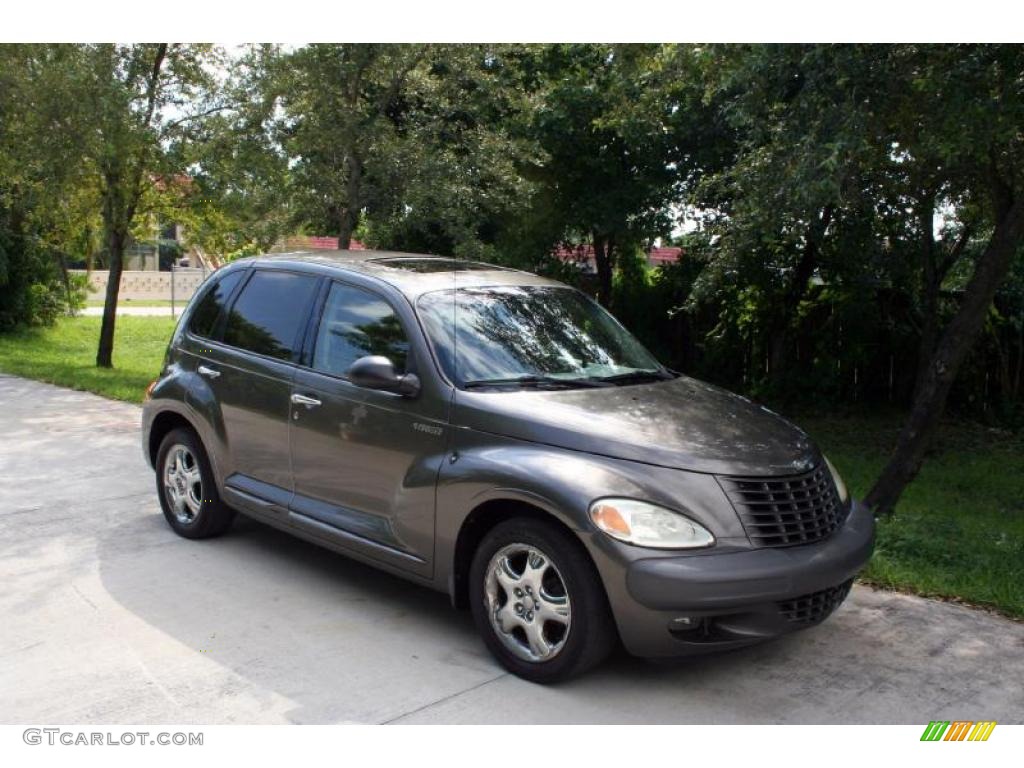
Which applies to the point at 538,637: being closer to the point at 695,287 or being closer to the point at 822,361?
the point at 695,287

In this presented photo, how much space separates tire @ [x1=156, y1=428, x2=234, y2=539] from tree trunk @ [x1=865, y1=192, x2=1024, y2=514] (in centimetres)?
470

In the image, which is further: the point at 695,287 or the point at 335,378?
the point at 695,287

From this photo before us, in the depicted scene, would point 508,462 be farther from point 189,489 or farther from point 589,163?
point 589,163

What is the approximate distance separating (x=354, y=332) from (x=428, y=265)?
2.32ft

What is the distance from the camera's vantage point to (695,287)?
8.26 meters

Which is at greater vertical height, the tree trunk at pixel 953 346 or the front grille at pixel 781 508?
the tree trunk at pixel 953 346

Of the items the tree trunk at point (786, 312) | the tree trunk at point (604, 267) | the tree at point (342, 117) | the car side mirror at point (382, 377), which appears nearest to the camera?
the car side mirror at point (382, 377)

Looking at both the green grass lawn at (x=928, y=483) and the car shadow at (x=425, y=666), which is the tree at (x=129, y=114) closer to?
the green grass lawn at (x=928, y=483)

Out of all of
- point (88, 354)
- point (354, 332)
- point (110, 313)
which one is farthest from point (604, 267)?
point (88, 354)

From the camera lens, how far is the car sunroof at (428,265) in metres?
5.75

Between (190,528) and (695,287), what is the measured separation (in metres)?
4.21

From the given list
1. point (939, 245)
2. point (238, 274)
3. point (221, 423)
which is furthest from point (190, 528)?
point (939, 245)
